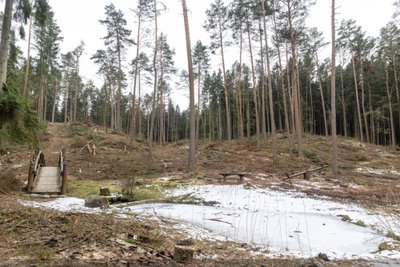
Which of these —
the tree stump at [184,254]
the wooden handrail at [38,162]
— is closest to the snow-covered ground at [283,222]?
the tree stump at [184,254]

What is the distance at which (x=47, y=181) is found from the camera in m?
10.9

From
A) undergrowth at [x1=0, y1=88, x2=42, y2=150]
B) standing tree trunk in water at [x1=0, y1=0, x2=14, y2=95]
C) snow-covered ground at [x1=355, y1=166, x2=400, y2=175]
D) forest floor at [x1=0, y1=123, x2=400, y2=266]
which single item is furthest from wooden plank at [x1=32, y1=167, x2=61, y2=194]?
snow-covered ground at [x1=355, y1=166, x2=400, y2=175]

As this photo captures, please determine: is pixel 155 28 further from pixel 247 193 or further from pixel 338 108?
pixel 338 108

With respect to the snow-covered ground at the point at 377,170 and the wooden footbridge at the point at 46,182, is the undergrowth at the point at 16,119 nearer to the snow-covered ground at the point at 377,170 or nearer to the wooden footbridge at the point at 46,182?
the wooden footbridge at the point at 46,182

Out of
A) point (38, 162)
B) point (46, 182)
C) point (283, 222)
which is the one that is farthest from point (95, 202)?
point (38, 162)

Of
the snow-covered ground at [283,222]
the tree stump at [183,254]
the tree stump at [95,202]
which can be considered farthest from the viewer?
the tree stump at [95,202]

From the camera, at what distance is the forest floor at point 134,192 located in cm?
362

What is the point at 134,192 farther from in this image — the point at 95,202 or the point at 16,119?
the point at 16,119

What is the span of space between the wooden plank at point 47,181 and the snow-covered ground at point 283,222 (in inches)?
87.4

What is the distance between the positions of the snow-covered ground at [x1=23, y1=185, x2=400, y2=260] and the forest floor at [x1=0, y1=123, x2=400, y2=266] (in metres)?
0.48

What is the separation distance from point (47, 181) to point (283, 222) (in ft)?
31.9

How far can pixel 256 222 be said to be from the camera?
6145 millimetres

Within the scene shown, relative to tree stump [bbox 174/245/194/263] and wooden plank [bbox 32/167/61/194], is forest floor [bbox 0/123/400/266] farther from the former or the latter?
wooden plank [bbox 32/167/61/194]

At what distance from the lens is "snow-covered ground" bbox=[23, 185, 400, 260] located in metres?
4.63
